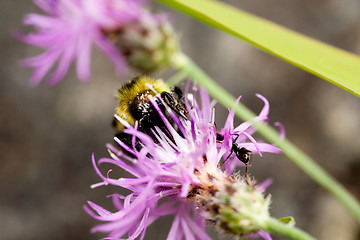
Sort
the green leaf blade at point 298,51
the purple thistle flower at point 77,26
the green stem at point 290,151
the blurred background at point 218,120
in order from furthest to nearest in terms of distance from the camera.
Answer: the blurred background at point 218,120
the purple thistle flower at point 77,26
the green stem at point 290,151
the green leaf blade at point 298,51

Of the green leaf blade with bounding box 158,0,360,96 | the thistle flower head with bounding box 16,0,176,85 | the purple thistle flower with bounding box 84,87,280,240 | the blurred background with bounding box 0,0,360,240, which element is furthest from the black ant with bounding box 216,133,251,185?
the blurred background with bounding box 0,0,360,240

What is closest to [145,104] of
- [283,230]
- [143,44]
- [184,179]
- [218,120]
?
[184,179]

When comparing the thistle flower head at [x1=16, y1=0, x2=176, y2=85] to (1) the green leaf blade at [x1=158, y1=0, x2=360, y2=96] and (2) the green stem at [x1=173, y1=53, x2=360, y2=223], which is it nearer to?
(2) the green stem at [x1=173, y1=53, x2=360, y2=223]

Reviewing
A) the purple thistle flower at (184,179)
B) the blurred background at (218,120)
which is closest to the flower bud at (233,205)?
the purple thistle flower at (184,179)

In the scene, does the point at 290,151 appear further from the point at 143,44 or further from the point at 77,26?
the point at 77,26

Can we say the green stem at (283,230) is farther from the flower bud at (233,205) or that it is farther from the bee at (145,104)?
the bee at (145,104)
